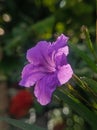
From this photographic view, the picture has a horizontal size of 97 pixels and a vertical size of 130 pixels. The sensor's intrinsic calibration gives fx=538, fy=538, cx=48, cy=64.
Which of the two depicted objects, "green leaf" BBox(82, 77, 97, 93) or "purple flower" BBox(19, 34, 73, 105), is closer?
"purple flower" BBox(19, 34, 73, 105)

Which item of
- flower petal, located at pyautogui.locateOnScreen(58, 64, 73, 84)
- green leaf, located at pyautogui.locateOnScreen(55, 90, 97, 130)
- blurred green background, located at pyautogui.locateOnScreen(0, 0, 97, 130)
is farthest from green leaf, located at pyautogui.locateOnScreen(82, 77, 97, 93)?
blurred green background, located at pyautogui.locateOnScreen(0, 0, 97, 130)

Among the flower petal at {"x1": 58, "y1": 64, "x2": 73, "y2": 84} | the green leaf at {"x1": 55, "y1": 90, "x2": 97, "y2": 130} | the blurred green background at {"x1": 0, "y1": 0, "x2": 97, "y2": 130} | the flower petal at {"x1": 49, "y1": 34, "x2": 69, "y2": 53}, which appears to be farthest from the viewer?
the blurred green background at {"x1": 0, "y1": 0, "x2": 97, "y2": 130}

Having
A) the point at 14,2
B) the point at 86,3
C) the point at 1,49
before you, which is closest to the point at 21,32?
the point at 1,49

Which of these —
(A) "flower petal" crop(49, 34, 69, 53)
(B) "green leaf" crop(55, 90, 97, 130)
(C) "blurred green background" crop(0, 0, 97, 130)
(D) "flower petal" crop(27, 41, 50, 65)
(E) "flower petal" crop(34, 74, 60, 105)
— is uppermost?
(A) "flower petal" crop(49, 34, 69, 53)

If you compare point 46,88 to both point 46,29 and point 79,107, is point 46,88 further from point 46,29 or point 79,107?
point 46,29

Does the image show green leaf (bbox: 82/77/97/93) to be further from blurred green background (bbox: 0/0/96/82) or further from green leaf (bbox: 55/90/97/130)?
blurred green background (bbox: 0/0/96/82)

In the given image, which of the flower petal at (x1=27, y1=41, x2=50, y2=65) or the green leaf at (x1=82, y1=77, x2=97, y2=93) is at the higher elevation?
the flower petal at (x1=27, y1=41, x2=50, y2=65)

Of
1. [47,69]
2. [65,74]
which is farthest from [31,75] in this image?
[65,74]
